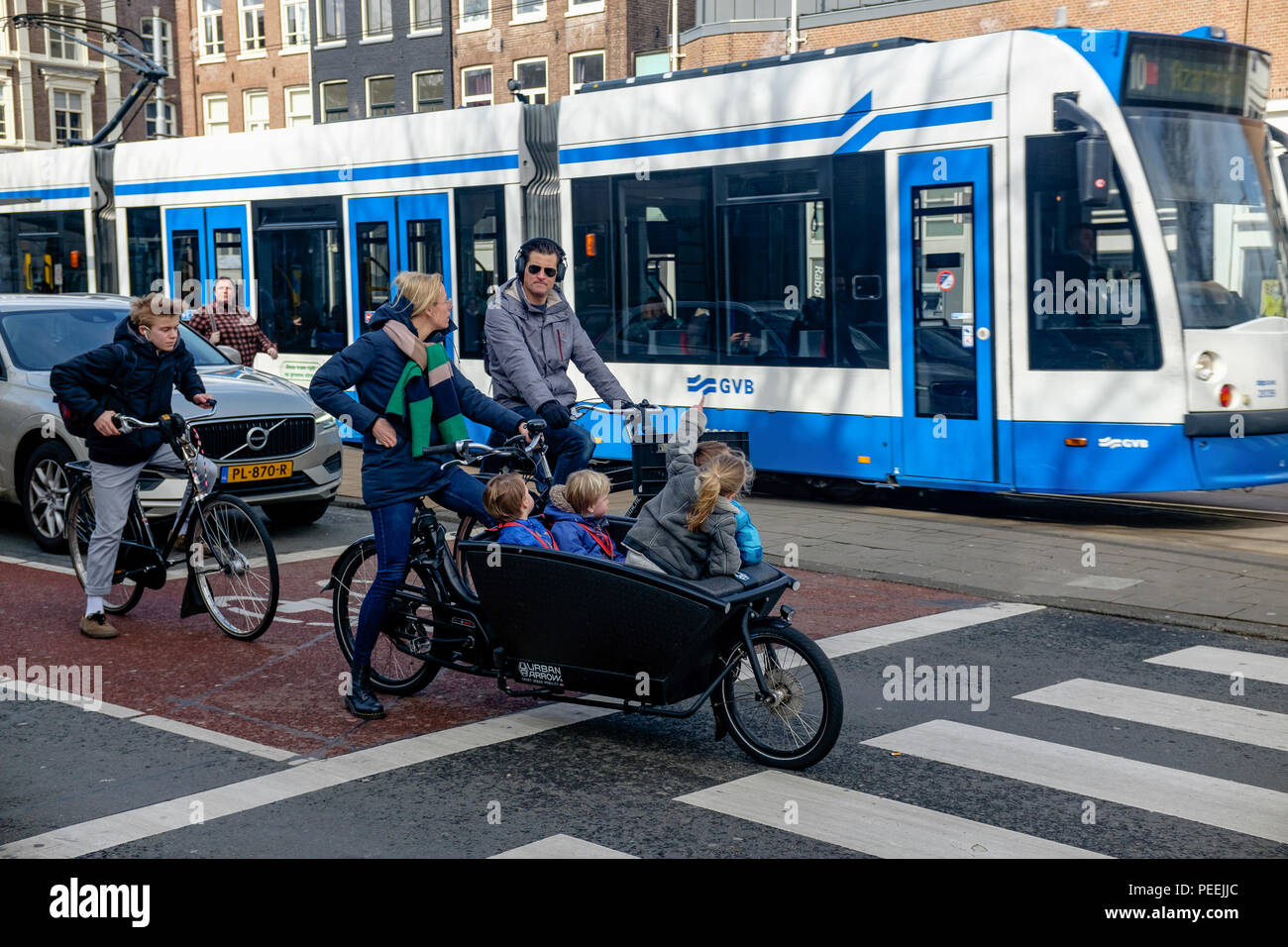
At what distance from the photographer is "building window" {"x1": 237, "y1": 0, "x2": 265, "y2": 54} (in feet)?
151

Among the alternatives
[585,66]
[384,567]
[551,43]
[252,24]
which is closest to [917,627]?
[384,567]

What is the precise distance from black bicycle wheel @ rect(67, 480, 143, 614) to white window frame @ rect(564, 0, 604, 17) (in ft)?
104

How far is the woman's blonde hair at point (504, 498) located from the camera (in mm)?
5762

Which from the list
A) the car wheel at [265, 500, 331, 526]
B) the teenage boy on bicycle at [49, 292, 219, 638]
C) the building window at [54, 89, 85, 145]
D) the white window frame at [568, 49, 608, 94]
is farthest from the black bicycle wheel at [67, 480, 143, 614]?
the building window at [54, 89, 85, 145]

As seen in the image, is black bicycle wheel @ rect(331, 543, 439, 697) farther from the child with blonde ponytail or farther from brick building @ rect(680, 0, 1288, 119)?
brick building @ rect(680, 0, 1288, 119)

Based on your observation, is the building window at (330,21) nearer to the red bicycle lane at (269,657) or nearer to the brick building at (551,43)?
the brick building at (551,43)

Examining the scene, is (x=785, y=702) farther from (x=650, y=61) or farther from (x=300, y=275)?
(x=650, y=61)

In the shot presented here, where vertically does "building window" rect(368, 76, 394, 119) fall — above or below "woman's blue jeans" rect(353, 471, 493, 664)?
above

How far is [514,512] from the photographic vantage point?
5.79 metres

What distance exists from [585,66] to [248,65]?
1332 centimetres

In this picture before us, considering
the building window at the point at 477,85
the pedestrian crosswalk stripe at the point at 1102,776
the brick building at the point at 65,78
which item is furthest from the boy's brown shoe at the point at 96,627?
the brick building at the point at 65,78

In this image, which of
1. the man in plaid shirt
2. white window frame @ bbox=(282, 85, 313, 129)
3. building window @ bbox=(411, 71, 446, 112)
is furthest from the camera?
white window frame @ bbox=(282, 85, 313, 129)
